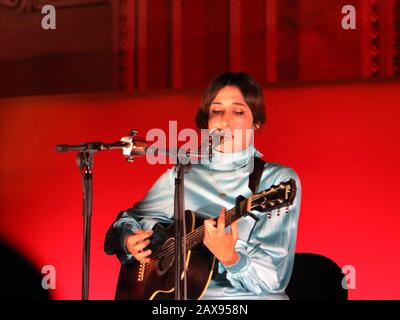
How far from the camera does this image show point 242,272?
3.34m

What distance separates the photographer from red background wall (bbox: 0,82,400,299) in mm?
3426

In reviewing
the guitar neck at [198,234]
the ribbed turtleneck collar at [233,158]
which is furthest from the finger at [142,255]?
the ribbed turtleneck collar at [233,158]

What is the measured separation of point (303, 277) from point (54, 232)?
1454 mm

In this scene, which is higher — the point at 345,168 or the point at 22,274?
the point at 345,168

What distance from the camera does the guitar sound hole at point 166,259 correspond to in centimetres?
335

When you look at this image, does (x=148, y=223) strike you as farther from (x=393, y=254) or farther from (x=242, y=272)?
(x=393, y=254)

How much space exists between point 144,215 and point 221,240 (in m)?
0.59

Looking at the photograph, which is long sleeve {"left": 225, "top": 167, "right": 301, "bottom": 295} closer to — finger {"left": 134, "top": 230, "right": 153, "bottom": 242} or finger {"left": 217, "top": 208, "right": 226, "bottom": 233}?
finger {"left": 217, "top": 208, "right": 226, "bottom": 233}

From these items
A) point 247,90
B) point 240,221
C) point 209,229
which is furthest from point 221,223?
point 247,90

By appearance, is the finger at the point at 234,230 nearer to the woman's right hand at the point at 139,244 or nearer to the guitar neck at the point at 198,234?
the guitar neck at the point at 198,234

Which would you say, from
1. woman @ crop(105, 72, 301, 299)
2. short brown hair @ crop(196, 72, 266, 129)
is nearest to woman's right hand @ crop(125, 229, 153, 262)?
woman @ crop(105, 72, 301, 299)

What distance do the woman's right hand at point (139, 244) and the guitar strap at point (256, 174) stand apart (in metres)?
0.55

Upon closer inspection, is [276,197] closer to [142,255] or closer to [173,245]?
[173,245]

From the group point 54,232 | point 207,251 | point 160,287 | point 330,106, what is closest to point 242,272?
point 207,251
